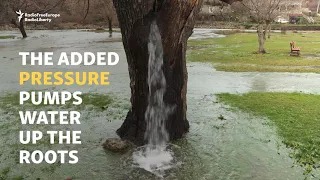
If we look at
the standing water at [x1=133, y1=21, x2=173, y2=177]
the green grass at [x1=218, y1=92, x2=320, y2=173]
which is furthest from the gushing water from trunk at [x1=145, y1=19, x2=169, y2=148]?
the green grass at [x1=218, y1=92, x2=320, y2=173]

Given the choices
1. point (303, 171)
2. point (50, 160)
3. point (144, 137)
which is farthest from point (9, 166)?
point (303, 171)

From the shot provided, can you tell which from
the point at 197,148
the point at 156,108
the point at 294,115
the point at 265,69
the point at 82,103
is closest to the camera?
the point at 197,148

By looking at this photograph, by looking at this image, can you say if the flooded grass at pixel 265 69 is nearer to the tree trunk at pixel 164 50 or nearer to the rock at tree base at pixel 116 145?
the tree trunk at pixel 164 50

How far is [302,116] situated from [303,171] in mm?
3787

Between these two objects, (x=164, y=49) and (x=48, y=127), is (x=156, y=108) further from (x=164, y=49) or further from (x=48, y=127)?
(x=48, y=127)

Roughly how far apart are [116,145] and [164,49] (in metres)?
2.46

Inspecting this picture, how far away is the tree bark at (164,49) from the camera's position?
7.09 meters

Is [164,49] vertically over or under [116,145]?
over

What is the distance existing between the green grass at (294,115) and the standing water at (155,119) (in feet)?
9.59

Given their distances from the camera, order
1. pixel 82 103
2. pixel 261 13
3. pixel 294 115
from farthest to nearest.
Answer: pixel 261 13, pixel 82 103, pixel 294 115

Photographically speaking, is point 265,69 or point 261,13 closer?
point 265,69

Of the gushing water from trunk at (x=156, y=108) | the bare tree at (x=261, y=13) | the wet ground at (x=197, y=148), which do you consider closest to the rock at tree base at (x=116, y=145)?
the wet ground at (x=197, y=148)

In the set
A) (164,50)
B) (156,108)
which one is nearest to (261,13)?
(156,108)

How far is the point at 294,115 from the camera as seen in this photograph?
10.3 meters
